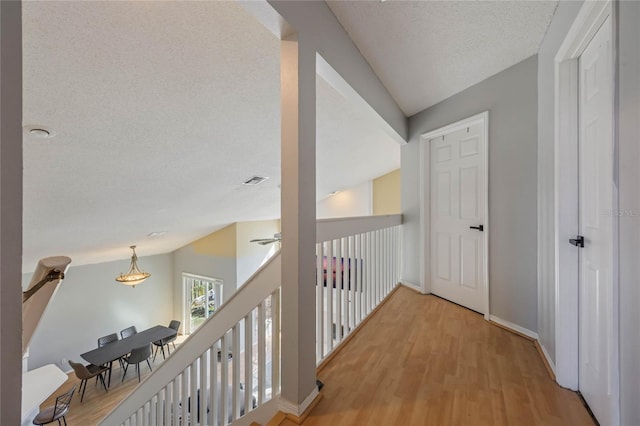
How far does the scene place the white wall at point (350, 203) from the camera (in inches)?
278

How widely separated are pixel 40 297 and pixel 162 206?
321 cm

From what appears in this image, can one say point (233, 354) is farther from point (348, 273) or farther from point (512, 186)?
point (512, 186)

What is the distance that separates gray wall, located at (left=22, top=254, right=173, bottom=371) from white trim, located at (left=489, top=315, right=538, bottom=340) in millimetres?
6770

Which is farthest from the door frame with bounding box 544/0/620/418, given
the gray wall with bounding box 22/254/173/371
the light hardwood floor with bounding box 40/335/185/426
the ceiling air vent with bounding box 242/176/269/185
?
the gray wall with bounding box 22/254/173/371

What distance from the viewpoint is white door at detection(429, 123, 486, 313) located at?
2.63 meters

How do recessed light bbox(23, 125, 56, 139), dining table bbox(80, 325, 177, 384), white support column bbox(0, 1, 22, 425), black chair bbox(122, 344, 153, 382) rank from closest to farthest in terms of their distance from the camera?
1. white support column bbox(0, 1, 22, 425)
2. recessed light bbox(23, 125, 56, 139)
3. dining table bbox(80, 325, 177, 384)
4. black chair bbox(122, 344, 153, 382)

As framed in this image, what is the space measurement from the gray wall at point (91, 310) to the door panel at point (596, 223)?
6.95 metres

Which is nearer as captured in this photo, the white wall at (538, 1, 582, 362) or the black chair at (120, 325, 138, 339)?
the white wall at (538, 1, 582, 362)

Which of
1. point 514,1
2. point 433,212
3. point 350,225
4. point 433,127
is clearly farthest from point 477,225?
point 514,1

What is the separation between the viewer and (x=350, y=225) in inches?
79.5

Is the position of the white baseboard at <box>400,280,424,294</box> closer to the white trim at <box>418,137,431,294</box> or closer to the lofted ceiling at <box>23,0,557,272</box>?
the white trim at <box>418,137,431,294</box>

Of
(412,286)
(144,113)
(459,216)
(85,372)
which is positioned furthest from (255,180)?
(85,372)

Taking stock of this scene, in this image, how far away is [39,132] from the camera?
1.65 metres

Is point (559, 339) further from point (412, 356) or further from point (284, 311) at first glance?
point (284, 311)
